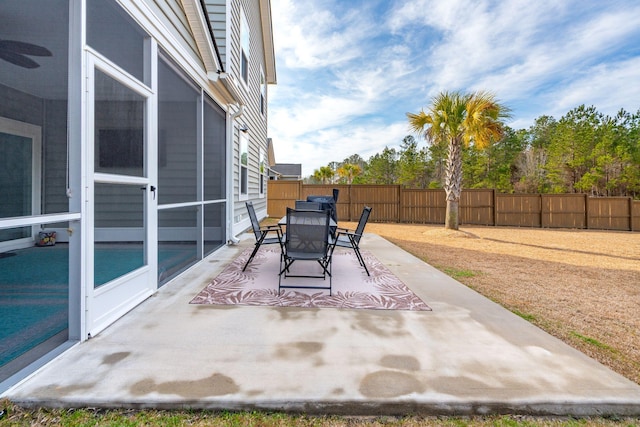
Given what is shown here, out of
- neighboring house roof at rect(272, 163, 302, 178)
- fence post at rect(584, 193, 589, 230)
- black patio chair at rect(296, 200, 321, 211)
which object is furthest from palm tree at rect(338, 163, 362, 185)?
black patio chair at rect(296, 200, 321, 211)

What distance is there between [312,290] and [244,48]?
6959 millimetres

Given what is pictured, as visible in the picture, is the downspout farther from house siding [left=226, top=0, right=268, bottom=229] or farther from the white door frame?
the white door frame

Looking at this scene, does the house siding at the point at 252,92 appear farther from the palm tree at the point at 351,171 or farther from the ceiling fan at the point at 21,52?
the palm tree at the point at 351,171

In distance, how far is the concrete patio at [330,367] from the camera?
4.83 feet

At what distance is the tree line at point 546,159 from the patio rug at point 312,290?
25.1ft

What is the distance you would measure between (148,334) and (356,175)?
124 feet

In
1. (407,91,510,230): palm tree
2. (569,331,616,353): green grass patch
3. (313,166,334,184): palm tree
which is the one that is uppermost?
(313,166,334,184): palm tree

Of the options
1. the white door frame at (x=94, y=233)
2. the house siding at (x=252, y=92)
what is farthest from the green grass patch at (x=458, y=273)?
the house siding at (x=252, y=92)

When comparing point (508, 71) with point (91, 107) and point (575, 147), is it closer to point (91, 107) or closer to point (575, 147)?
point (575, 147)

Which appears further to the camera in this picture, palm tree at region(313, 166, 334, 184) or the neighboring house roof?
palm tree at region(313, 166, 334, 184)

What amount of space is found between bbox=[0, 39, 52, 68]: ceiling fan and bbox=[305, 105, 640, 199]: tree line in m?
9.66

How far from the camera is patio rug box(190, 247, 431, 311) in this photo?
289 centimetres

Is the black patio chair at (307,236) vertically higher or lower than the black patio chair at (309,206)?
lower

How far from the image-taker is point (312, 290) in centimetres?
332
